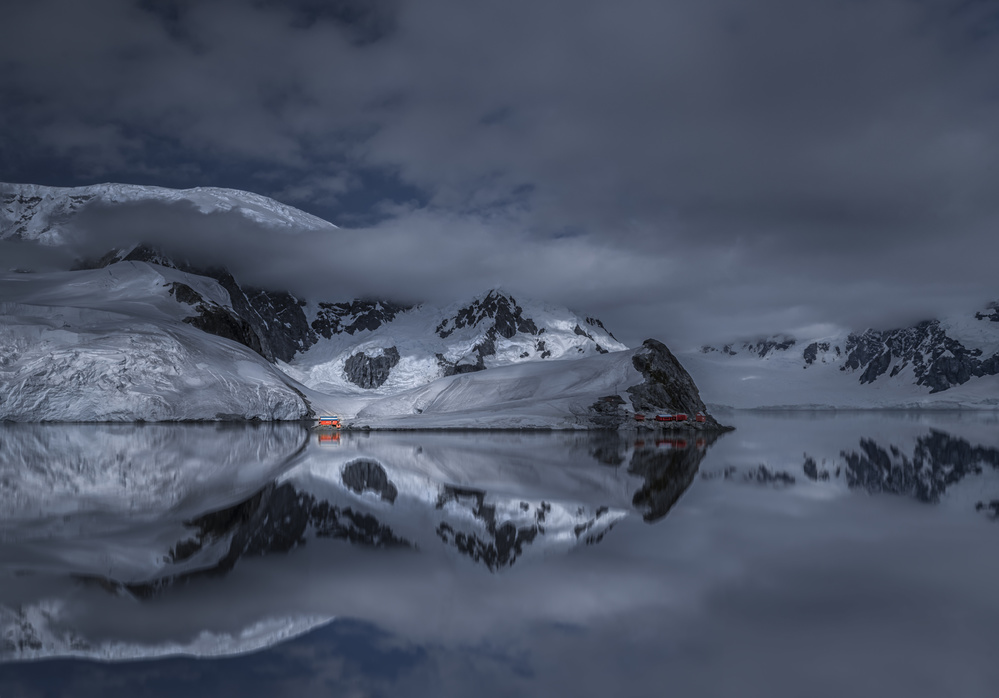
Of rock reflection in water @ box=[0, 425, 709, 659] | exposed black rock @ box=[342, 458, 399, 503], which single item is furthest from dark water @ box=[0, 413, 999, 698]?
exposed black rock @ box=[342, 458, 399, 503]

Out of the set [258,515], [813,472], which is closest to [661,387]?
[813,472]

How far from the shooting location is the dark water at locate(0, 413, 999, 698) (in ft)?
15.4

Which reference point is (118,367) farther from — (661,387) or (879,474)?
(879,474)

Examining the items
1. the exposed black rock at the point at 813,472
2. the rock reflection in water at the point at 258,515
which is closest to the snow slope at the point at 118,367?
the rock reflection in water at the point at 258,515

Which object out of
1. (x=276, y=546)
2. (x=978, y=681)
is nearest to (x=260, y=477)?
(x=276, y=546)

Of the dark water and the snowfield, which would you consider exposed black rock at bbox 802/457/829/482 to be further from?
the snowfield

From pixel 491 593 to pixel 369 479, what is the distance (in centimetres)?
1052

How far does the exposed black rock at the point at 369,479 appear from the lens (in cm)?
1417

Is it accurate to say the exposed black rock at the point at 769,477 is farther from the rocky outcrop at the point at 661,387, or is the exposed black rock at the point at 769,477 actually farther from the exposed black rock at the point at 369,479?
the rocky outcrop at the point at 661,387

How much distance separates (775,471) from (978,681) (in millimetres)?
15897

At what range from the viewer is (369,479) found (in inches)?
647

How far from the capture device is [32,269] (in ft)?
600

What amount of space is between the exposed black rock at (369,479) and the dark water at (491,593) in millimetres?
572

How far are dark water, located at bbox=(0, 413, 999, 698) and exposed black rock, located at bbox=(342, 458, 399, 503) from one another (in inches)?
22.5
